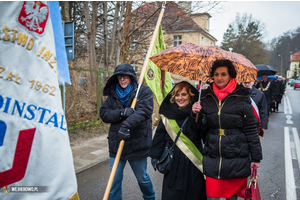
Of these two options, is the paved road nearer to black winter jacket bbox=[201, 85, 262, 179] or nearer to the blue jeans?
the blue jeans

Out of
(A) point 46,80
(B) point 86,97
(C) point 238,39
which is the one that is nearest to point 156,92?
(A) point 46,80

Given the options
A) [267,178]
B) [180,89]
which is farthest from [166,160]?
[267,178]

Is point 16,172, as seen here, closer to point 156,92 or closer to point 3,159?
point 3,159

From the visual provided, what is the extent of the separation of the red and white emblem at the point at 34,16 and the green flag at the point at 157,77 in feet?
7.90

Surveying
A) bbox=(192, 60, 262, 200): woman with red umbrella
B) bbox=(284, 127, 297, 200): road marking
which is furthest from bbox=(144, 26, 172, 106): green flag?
bbox=(284, 127, 297, 200): road marking

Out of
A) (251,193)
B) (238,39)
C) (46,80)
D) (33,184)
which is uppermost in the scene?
(238,39)

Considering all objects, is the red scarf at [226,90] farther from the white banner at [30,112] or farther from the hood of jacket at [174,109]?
the white banner at [30,112]

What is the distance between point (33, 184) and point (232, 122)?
182 centimetres

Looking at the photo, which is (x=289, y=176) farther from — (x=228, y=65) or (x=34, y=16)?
(x=34, y=16)

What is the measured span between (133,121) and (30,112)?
1467 millimetres

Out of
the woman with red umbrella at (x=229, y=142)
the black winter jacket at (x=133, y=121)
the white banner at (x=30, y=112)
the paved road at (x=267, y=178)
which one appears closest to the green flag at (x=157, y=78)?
the black winter jacket at (x=133, y=121)

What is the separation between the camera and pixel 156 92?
181 inches

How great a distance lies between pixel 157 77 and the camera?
4.53 m

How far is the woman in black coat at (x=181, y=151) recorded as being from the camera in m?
2.56
